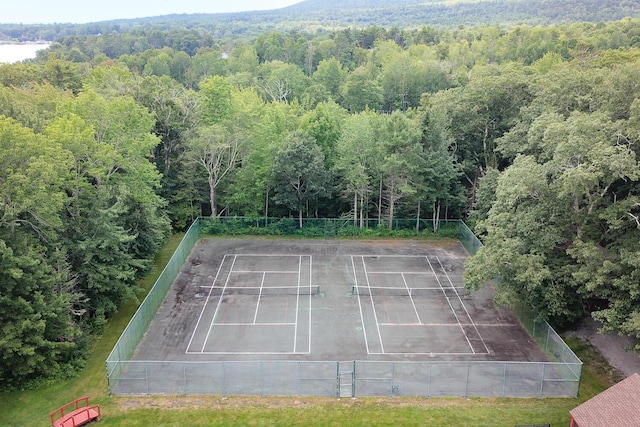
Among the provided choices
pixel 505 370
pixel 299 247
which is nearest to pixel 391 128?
pixel 299 247

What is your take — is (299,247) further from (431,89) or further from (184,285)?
(431,89)

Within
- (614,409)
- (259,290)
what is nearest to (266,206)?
(259,290)

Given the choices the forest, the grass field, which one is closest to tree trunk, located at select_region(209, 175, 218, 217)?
the forest

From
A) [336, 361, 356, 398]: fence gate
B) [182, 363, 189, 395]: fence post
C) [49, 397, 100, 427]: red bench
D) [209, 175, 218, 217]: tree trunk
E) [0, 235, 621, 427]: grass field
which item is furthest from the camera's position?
[209, 175, 218, 217]: tree trunk

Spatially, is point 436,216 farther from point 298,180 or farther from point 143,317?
point 143,317

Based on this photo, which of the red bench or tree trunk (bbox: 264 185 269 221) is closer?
the red bench

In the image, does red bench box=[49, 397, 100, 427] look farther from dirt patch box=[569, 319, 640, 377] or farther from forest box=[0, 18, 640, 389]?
dirt patch box=[569, 319, 640, 377]

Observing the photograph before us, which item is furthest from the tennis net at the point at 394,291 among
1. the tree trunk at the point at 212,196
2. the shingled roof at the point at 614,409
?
the tree trunk at the point at 212,196
